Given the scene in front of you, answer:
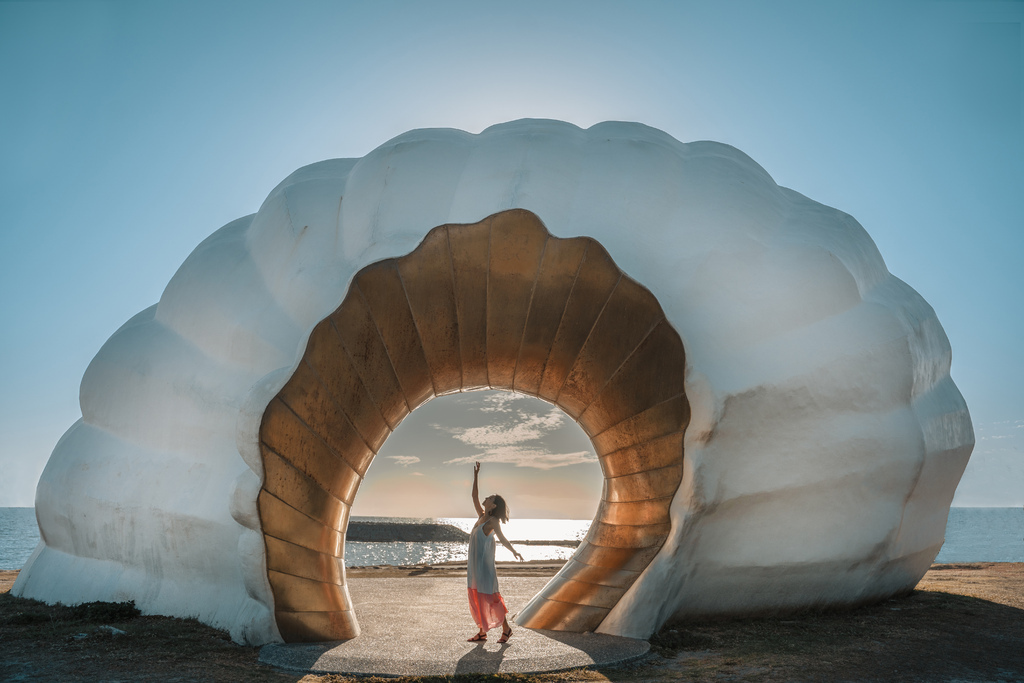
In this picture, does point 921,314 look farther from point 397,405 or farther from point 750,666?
point 397,405

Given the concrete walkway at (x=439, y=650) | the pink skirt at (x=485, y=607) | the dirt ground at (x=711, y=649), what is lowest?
the concrete walkway at (x=439, y=650)

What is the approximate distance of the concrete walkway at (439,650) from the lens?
5402 millimetres

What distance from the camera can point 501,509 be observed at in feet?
22.8

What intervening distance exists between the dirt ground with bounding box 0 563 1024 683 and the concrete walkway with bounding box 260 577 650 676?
0.22 metres

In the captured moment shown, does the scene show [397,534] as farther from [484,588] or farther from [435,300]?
[435,300]

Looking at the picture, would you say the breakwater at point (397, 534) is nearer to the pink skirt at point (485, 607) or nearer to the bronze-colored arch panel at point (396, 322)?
the bronze-colored arch panel at point (396, 322)

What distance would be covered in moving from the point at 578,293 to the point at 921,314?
4293 millimetres

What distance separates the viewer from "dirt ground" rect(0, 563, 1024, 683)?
5.01m

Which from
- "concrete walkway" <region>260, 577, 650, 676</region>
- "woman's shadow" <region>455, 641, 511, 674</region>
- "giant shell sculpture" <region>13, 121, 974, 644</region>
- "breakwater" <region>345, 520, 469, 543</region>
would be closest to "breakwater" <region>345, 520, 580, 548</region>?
"breakwater" <region>345, 520, 469, 543</region>

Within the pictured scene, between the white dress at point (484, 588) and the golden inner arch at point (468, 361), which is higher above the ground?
the golden inner arch at point (468, 361)

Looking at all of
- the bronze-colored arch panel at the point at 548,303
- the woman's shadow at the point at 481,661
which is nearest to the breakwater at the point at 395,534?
the bronze-colored arch panel at the point at 548,303

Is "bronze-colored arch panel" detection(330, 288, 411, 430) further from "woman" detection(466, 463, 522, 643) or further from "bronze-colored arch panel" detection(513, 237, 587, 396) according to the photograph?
"woman" detection(466, 463, 522, 643)

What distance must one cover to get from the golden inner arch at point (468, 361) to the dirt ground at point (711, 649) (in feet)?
3.07

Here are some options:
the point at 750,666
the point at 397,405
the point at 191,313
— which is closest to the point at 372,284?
the point at 397,405
